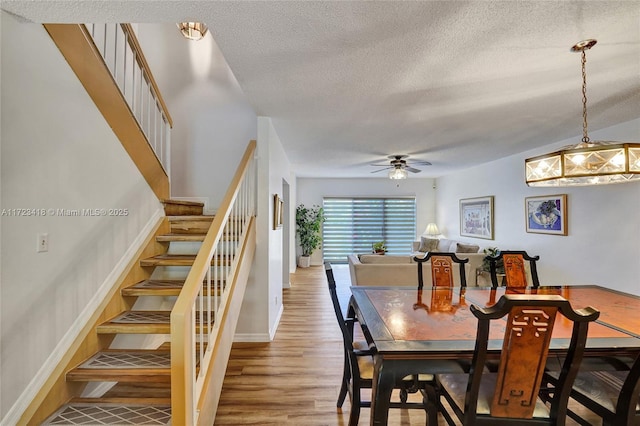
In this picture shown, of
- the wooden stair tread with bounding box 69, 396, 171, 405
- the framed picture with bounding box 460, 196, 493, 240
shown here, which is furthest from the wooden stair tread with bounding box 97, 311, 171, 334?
the framed picture with bounding box 460, 196, 493, 240

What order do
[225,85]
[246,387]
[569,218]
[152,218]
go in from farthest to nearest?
1. [225,85]
2. [569,218]
3. [152,218]
4. [246,387]

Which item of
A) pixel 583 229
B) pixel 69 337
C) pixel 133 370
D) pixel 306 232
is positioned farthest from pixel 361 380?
pixel 306 232

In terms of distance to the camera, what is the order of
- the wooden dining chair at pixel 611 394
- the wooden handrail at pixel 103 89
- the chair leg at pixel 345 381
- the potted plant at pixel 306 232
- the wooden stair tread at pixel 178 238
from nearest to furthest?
the wooden dining chair at pixel 611 394, the wooden handrail at pixel 103 89, the chair leg at pixel 345 381, the wooden stair tread at pixel 178 238, the potted plant at pixel 306 232

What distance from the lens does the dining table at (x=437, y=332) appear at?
1470 millimetres

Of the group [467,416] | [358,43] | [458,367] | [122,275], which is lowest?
[467,416]

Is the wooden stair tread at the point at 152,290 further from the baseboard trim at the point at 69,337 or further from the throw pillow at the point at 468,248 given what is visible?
the throw pillow at the point at 468,248

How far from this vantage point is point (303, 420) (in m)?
2.11

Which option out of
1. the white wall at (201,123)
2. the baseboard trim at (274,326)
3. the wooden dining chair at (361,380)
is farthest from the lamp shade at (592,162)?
the white wall at (201,123)

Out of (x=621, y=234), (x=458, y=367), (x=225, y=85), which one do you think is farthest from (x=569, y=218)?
(x=225, y=85)

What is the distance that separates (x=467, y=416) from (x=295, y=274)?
5.93 meters

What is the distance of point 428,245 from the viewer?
→ 7.16 meters

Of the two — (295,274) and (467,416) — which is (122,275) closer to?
(467,416)

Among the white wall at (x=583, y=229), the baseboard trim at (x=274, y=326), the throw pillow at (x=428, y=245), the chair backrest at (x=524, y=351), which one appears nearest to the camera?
the chair backrest at (x=524, y=351)

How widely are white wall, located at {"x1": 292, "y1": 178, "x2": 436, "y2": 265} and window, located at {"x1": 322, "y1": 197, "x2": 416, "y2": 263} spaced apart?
0.17 metres
